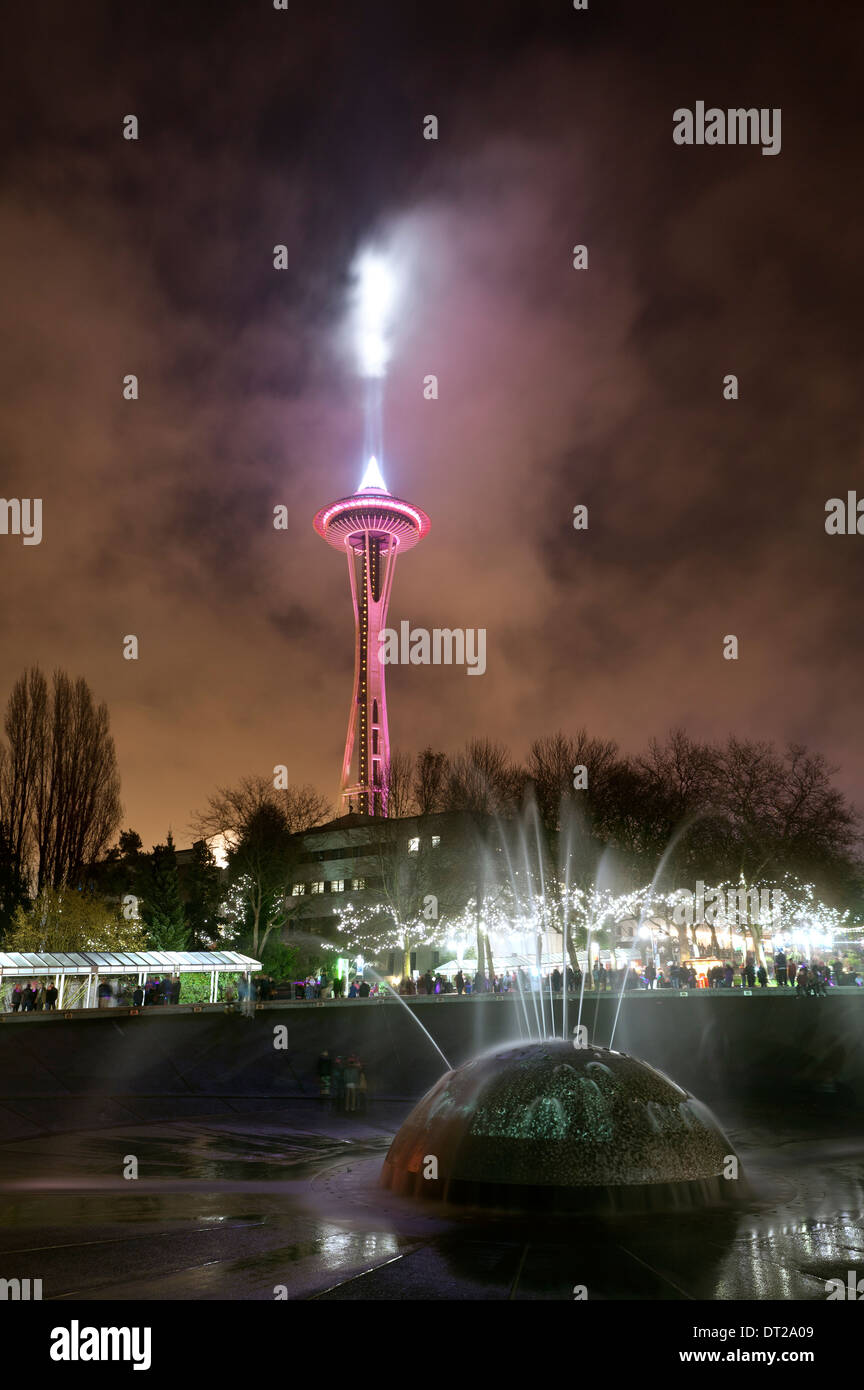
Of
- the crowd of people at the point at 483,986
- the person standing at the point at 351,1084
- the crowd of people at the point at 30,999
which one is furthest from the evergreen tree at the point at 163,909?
the person standing at the point at 351,1084

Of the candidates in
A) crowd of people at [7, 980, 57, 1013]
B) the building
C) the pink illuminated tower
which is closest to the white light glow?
the pink illuminated tower

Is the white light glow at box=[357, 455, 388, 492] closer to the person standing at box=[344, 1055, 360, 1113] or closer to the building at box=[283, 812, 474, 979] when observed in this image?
the building at box=[283, 812, 474, 979]

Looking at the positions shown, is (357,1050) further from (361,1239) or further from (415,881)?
(415,881)

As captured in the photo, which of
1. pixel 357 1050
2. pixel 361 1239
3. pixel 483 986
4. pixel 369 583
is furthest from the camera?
pixel 369 583

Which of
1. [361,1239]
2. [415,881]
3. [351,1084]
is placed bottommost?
[351,1084]

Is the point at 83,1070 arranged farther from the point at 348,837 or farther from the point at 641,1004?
the point at 348,837

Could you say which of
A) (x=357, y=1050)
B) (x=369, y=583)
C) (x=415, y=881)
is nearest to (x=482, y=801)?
(x=415, y=881)

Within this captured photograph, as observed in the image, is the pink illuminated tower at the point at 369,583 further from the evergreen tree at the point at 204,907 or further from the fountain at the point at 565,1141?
the fountain at the point at 565,1141
